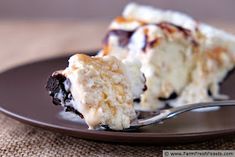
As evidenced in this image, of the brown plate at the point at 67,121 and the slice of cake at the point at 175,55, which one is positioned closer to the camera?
the brown plate at the point at 67,121

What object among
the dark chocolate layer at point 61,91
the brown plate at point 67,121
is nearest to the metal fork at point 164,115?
the brown plate at point 67,121

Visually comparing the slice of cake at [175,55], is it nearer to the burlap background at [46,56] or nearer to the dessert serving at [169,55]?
the dessert serving at [169,55]

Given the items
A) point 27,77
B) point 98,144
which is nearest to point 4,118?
point 27,77

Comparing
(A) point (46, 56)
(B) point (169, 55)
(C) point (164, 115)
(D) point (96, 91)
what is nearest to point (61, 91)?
(D) point (96, 91)

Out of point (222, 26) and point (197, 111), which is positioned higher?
point (222, 26)

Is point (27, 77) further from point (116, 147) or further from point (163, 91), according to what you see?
point (116, 147)

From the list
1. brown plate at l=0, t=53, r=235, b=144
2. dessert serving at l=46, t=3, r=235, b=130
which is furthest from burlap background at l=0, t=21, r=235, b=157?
dessert serving at l=46, t=3, r=235, b=130
